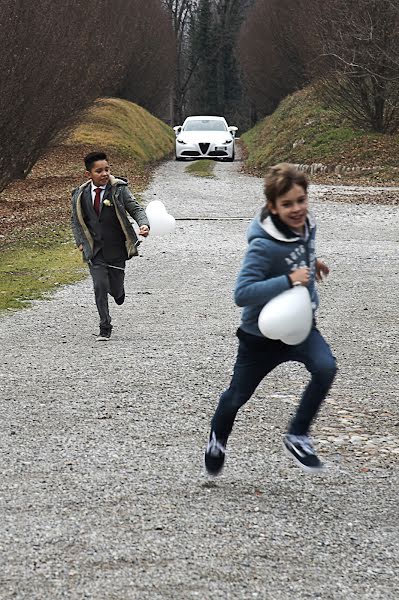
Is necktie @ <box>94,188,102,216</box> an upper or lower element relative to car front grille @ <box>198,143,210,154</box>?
upper

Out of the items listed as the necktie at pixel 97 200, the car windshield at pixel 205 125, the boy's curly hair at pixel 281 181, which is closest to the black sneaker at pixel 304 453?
the boy's curly hair at pixel 281 181

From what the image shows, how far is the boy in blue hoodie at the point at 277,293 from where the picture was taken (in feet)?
15.8

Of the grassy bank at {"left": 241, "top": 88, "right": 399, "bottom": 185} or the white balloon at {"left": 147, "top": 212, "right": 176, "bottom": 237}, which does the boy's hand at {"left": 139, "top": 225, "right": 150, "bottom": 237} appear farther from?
the grassy bank at {"left": 241, "top": 88, "right": 399, "bottom": 185}

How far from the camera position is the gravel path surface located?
13.6 ft

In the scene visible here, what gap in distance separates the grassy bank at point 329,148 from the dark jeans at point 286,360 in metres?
24.5

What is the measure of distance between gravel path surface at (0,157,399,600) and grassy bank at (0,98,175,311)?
2.53 meters

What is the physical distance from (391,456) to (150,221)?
169 inches

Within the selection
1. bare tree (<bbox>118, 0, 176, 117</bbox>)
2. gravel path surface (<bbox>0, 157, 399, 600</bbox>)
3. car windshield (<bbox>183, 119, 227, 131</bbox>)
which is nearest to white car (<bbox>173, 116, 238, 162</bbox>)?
car windshield (<bbox>183, 119, 227, 131</bbox>)

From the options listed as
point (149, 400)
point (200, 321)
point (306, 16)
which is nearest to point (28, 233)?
point (200, 321)

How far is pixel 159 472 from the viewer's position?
215 inches

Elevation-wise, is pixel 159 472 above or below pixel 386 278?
above

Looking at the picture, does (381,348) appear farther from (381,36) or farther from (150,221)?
(381,36)

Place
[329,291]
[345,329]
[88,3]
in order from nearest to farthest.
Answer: [345,329] → [329,291] → [88,3]

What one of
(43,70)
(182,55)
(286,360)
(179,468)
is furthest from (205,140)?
(182,55)
